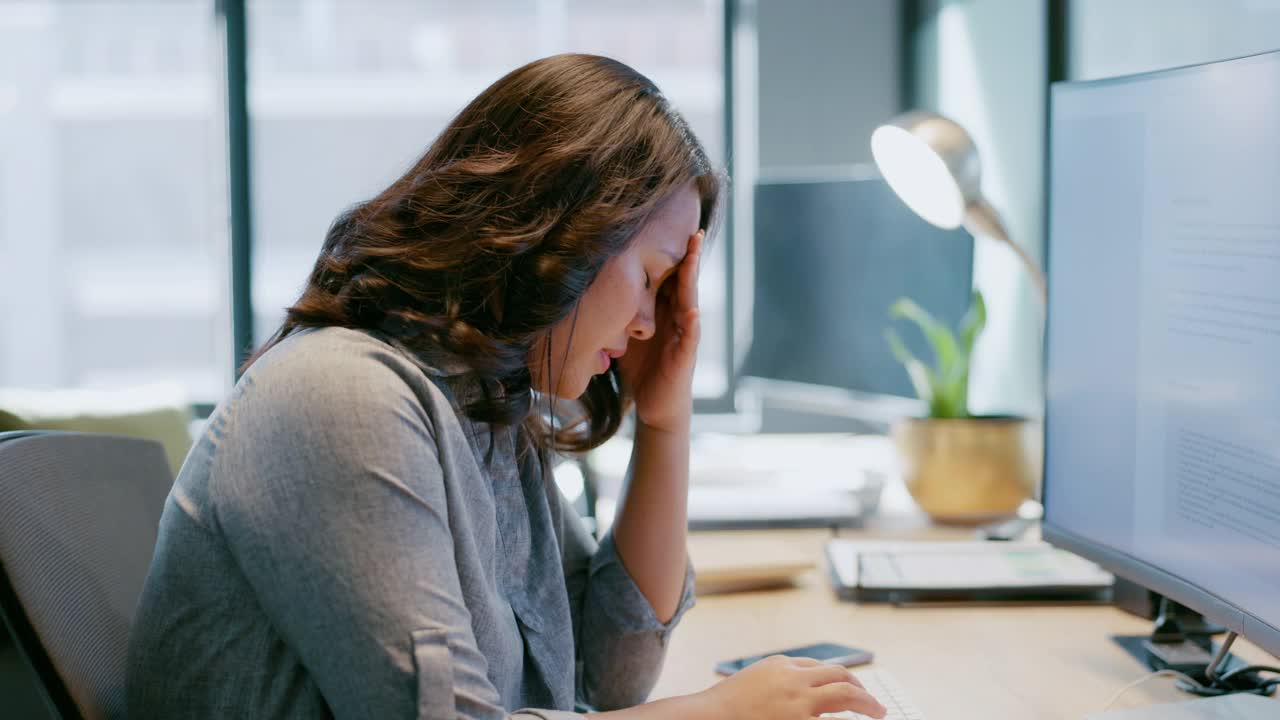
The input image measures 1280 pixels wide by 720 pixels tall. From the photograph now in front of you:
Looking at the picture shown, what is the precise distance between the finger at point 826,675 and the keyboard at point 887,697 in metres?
0.03

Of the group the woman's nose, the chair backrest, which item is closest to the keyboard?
the woman's nose

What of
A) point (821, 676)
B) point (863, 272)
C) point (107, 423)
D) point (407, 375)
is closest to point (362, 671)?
point (407, 375)

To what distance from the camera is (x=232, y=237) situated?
3383mm

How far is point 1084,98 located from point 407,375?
680mm

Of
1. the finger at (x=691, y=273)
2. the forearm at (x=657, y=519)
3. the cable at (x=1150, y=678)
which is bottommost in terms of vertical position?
the cable at (x=1150, y=678)


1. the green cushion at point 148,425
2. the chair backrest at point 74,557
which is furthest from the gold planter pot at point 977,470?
the green cushion at point 148,425

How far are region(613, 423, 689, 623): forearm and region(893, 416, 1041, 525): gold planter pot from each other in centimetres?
63

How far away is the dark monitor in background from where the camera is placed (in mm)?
1895

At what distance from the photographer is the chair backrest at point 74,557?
2.30ft

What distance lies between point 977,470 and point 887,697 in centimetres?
76

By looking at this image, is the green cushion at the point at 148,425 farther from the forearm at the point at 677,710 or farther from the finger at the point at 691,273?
the forearm at the point at 677,710

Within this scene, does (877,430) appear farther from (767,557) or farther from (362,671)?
(362,671)

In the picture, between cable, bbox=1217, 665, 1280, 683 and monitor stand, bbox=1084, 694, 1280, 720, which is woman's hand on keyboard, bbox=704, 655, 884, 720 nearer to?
monitor stand, bbox=1084, 694, 1280, 720

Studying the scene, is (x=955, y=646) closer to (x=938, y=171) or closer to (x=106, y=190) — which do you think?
(x=938, y=171)
